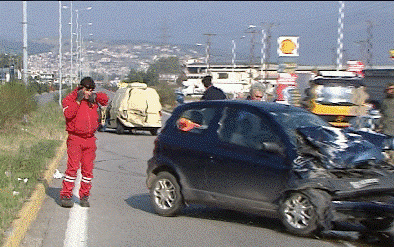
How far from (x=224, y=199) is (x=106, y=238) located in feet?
5.57

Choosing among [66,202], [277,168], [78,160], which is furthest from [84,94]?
[277,168]

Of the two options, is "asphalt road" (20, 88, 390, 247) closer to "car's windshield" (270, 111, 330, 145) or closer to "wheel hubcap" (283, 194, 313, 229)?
"wheel hubcap" (283, 194, 313, 229)

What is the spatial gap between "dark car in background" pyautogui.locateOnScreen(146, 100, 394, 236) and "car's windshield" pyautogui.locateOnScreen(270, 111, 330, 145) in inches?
0.6

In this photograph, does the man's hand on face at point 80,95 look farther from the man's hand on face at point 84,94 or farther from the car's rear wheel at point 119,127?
the car's rear wheel at point 119,127

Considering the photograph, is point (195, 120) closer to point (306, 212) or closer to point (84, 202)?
point (84, 202)

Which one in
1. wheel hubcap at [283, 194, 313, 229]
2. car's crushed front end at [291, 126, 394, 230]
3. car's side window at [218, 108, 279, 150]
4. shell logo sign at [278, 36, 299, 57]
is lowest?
wheel hubcap at [283, 194, 313, 229]

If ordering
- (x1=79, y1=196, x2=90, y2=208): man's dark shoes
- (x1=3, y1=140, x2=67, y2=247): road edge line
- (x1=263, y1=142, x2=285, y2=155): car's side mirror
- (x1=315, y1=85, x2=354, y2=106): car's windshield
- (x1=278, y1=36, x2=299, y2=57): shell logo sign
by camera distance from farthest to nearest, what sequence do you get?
1. (x1=315, y1=85, x2=354, y2=106): car's windshield
2. (x1=278, y1=36, x2=299, y2=57): shell logo sign
3. (x1=79, y1=196, x2=90, y2=208): man's dark shoes
4. (x1=263, y1=142, x2=285, y2=155): car's side mirror
5. (x1=3, y1=140, x2=67, y2=247): road edge line

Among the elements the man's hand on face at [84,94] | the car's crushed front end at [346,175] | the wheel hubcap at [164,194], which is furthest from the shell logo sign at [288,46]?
the car's crushed front end at [346,175]

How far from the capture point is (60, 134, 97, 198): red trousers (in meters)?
10.9

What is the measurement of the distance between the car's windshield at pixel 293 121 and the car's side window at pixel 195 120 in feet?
3.50

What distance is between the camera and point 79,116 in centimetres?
1085

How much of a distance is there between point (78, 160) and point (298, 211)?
3.58 meters

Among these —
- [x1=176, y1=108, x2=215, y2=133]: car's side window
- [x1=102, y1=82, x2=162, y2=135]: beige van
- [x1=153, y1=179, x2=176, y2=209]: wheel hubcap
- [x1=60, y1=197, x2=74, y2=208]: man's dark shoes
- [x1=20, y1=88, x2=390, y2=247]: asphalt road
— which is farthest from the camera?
[x1=102, y1=82, x2=162, y2=135]: beige van

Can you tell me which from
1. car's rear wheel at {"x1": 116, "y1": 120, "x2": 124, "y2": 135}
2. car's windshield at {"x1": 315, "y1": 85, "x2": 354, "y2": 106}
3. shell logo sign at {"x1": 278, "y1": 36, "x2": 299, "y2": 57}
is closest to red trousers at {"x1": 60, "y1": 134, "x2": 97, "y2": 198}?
shell logo sign at {"x1": 278, "y1": 36, "x2": 299, "y2": 57}
